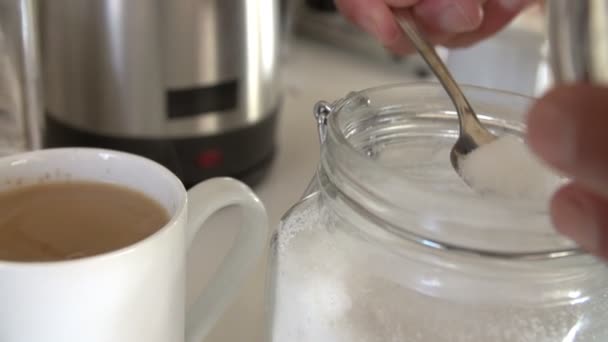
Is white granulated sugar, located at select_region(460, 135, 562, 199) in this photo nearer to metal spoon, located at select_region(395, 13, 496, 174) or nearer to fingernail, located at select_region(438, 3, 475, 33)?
metal spoon, located at select_region(395, 13, 496, 174)

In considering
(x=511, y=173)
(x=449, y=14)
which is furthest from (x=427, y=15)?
(x=511, y=173)

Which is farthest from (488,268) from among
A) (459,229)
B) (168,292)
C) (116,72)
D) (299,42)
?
(299,42)

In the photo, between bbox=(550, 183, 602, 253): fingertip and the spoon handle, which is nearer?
bbox=(550, 183, 602, 253): fingertip

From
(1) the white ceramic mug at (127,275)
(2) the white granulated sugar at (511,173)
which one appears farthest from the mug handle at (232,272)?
(2) the white granulated sugar at (511,173)

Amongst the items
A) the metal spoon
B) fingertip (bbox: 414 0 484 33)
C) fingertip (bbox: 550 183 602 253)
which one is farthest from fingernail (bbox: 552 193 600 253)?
fingertip (bbox: 414 0 484 33)

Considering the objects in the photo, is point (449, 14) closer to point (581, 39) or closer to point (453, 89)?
point (453, 89)

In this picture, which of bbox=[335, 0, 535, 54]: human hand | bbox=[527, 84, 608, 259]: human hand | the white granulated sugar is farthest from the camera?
bbox=[335, 0, 535, 54]: human hand

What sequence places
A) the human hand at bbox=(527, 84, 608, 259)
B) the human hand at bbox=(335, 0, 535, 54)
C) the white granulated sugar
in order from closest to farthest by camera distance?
1. the human hand at bbox=(527, 84, 608, 259)
2. the white granulated sugar
3. the human hand at bbox=(335, 0, 535, 54)
